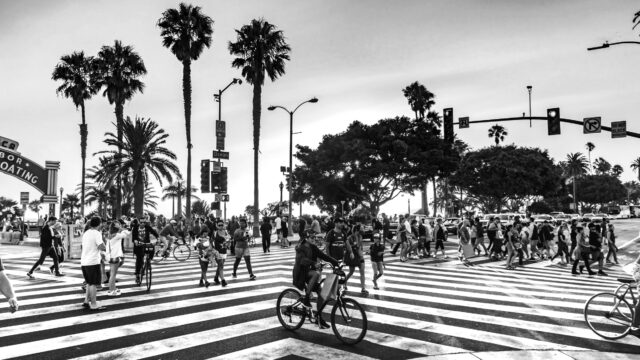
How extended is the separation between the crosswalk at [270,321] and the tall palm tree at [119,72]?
1105 inches

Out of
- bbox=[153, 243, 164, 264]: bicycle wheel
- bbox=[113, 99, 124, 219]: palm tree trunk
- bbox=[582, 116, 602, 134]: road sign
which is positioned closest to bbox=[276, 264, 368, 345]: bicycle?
bbox=[153, 243, 164, 264]: bicycle wheel

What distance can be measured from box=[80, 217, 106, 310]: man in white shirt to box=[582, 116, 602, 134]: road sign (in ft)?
65.2

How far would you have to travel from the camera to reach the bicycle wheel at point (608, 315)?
6.87m

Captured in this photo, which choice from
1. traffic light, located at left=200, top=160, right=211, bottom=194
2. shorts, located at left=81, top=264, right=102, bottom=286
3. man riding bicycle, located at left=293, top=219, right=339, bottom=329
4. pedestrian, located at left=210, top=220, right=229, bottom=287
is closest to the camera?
man riding bicycle, located at left=293, top=219, right=339, bottom=329

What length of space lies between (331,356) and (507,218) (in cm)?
4289

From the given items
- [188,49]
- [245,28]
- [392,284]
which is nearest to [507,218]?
[245,28]

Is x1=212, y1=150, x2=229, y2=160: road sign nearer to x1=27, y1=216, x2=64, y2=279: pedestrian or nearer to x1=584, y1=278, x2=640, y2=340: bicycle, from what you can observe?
x1=27, y1=216, x2=64, y2=279: pedestrian

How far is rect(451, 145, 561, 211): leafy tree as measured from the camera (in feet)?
197

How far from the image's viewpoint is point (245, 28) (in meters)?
34.6

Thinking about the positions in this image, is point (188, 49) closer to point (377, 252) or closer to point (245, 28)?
point (245, 28)

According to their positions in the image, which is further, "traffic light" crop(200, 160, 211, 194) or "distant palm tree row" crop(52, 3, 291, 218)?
"distant palm tree row" crop(52, 3, 291, 218)

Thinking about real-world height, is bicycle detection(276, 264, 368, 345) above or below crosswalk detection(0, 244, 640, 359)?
above

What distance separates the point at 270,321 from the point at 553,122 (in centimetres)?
1743

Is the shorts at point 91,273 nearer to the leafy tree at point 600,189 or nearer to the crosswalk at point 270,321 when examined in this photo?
the crosswalk at point 270,321
